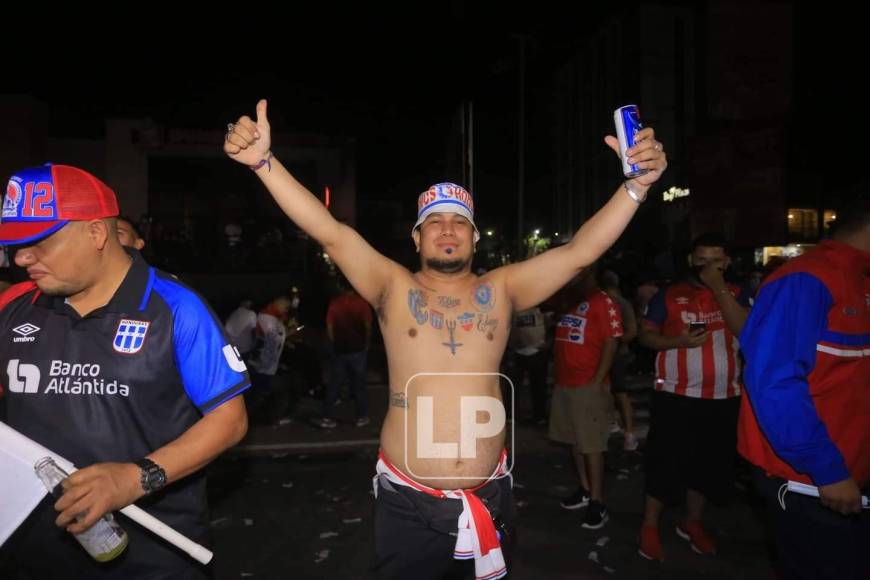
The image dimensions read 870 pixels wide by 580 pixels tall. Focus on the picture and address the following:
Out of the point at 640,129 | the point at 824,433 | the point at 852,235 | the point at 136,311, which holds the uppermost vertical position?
the point at 640,129

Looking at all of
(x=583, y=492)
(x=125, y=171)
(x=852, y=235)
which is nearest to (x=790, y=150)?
(x=583, y=492)

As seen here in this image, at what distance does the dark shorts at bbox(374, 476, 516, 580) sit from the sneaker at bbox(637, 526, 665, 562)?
2.32 metres

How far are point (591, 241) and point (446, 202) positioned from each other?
755 mm

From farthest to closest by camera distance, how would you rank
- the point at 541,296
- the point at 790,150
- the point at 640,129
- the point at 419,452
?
the point at 790,150 → the point at 541,296 → the point at 419,452 → the point at 640,129

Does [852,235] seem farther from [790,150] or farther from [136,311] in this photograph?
[790,150]

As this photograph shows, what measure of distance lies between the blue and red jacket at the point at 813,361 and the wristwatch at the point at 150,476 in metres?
2.31

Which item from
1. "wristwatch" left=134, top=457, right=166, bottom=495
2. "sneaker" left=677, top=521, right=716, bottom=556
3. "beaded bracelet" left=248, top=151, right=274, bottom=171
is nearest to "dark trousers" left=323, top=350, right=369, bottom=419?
"sneaker" left=677, top=521, right=716, bottom=556

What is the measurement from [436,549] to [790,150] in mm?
19434

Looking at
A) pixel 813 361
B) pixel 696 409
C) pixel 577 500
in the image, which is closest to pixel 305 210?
pixel 813 361

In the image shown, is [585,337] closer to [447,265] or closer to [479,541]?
[447,265]

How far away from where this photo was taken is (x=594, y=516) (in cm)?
533

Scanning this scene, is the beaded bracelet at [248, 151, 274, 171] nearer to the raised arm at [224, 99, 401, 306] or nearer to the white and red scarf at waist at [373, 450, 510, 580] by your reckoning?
the raised arm at [224, 99, 401, 306]

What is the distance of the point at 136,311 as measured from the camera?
7.41 ft

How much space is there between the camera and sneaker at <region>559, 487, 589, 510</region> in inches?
228
